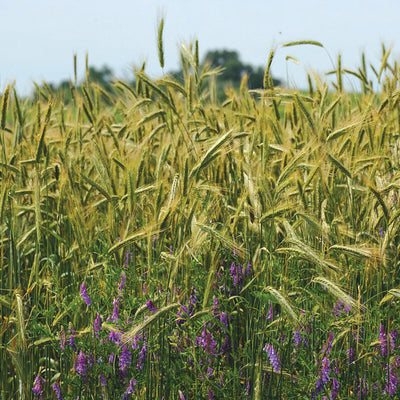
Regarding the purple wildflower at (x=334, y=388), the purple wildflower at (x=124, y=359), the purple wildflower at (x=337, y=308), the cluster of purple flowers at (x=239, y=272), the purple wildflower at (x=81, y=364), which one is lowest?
the purple wildflower at (x=334, y=388)

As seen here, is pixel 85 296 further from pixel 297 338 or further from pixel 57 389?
pixel 297 338

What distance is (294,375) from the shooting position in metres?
2.14

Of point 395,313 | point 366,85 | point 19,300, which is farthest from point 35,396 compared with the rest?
point 366,85

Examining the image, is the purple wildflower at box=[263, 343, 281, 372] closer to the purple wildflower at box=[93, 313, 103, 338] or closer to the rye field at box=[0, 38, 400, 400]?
the rye field at box=[0, 38, 400, 400]

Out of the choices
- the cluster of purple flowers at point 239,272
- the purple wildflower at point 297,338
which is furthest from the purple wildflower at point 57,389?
the purple wildflower at point 297,338

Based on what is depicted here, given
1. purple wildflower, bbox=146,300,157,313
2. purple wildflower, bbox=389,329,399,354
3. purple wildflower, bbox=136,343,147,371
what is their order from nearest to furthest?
purple wildflower, bbox=146,300,157,313 < purple wildflower, bbox=136,343,147,371 < purple wildflower, bbox=389,329,399,354

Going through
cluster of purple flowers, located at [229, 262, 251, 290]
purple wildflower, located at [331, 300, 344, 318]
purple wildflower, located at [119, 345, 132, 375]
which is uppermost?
cluster of purple flowers, located at [229, 262, 251, 290]

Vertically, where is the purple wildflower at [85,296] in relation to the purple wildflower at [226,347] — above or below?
above

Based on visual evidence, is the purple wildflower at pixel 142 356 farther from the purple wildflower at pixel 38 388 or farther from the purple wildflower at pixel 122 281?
the purple wildflower at pixel 38 388

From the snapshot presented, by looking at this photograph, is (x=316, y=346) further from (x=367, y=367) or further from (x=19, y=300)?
(x=19, y=300)

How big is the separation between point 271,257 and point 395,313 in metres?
0.59

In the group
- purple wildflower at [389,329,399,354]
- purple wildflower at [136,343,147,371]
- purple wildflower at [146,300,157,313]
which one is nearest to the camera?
purple wildflower at [146,300,157,313]

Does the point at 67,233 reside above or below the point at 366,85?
below

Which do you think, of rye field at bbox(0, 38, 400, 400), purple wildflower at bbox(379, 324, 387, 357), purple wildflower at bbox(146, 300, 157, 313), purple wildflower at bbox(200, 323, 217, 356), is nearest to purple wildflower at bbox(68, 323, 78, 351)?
rye field at bbox(0, 38, 400, 400)
